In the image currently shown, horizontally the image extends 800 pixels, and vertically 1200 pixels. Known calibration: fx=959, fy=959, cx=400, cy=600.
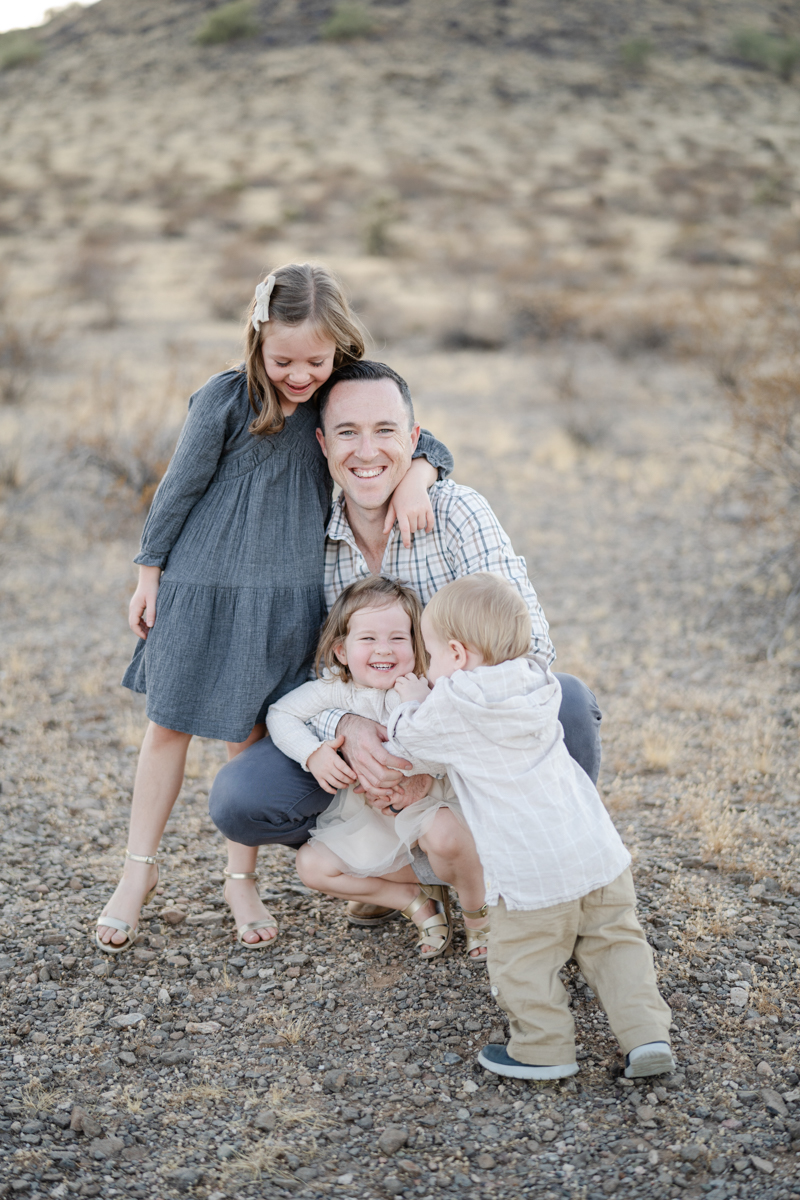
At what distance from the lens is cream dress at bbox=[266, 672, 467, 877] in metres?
2.59

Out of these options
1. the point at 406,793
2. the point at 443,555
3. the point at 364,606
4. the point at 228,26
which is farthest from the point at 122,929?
the point at 228,26

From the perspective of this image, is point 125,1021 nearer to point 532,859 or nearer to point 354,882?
point 354,882

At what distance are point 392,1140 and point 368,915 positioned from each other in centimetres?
93

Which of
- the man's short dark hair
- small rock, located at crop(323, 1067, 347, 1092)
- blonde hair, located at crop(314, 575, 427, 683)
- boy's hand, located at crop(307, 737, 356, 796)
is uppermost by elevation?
the man's short dark hair

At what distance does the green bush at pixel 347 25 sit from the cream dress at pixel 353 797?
4649 cm

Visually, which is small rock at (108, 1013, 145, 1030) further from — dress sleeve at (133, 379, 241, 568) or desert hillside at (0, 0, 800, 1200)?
dress sleeve at (133, 379, 241, 568)

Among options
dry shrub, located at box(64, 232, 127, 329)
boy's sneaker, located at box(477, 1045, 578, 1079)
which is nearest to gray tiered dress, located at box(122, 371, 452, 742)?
boy's sneaker, located at box(477, 1045, 578, 1079)

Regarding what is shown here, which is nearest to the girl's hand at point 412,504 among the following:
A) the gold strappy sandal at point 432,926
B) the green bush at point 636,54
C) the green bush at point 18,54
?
the gold strappy sandal at point 432,926

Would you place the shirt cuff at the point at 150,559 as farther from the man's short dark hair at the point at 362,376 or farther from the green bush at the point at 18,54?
the green bush at the point at 18,54

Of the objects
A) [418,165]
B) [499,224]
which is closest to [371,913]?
[499,224]

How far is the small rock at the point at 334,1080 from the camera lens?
2.29 metres

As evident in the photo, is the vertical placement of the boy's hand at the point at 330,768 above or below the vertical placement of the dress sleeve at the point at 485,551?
below

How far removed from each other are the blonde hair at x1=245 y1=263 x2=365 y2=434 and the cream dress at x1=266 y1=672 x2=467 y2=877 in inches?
30.3

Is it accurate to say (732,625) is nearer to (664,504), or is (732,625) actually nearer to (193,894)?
(664,504)
